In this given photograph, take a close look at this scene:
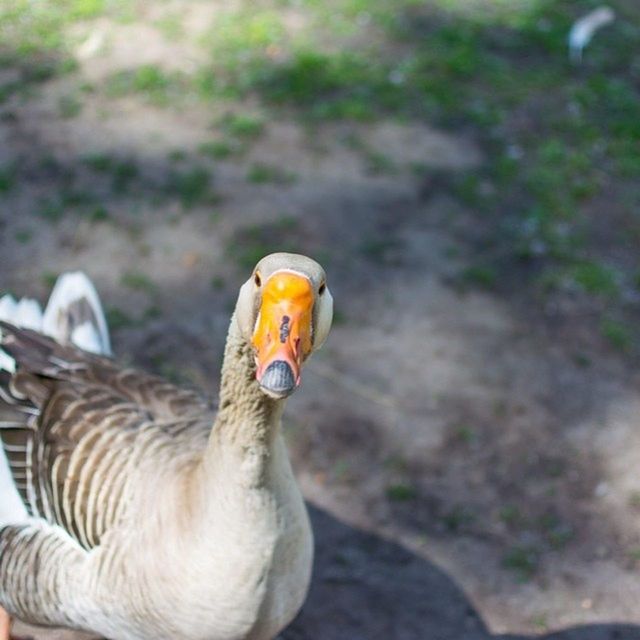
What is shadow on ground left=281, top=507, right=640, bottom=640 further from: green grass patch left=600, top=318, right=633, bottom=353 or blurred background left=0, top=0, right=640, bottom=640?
green grass patch left=600, top=318, right=633, bottom=353

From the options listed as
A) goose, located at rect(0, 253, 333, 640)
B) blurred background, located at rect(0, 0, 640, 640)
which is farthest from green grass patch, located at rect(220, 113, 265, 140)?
goose, located at rect(0, 253, 333, 640)

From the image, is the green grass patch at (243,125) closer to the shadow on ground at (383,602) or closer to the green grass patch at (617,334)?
the green grass patch at (617,334)

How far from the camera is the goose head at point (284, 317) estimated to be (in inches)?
68.2

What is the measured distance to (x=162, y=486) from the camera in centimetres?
238

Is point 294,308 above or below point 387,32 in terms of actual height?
below

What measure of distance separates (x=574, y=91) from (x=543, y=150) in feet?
2.41

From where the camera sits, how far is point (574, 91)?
5773 millimetres

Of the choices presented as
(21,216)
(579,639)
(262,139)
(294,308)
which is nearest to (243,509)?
(294,308)

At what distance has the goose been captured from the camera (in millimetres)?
1942

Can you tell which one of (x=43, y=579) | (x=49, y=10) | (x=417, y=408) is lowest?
(x=43, y=579)

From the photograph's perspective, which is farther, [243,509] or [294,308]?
[243,509]

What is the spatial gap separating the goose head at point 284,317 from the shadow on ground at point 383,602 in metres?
1.58

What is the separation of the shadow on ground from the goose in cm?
75

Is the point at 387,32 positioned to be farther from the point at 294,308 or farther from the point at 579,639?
the point at 294,308
